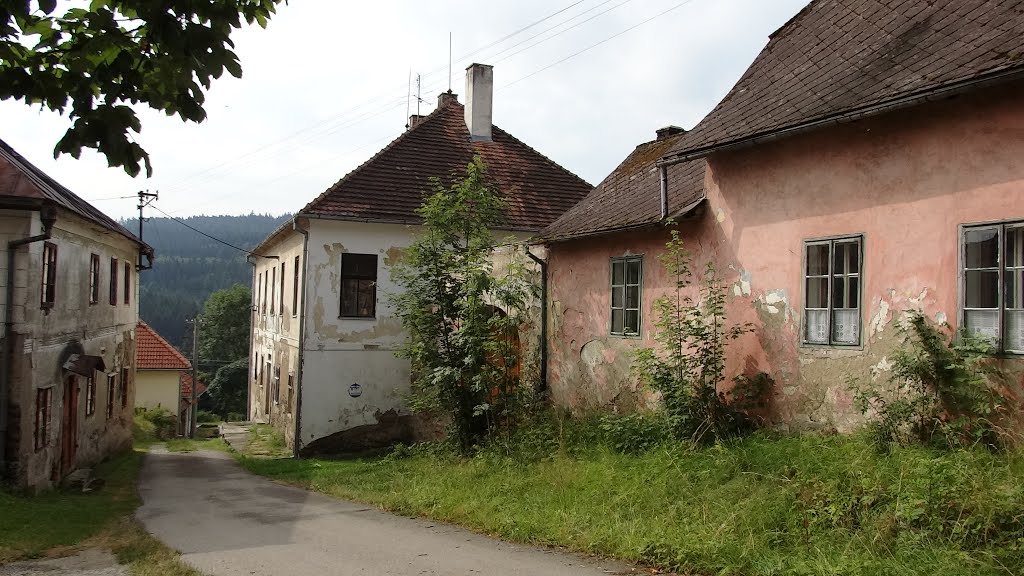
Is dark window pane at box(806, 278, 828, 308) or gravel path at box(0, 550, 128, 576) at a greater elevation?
dark window pane at box(806, 278, 828, 308)

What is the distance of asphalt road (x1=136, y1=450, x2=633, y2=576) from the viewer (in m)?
7.32

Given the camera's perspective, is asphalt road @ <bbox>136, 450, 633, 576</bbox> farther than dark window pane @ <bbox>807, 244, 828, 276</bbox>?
No

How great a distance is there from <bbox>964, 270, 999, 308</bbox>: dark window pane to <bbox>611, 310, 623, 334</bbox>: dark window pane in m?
5.60

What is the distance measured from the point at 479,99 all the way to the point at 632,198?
11.4 m

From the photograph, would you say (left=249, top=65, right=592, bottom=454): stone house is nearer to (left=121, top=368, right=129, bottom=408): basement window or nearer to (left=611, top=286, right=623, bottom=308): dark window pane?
(left=121, top=368, right=129, bottom=408): basement window

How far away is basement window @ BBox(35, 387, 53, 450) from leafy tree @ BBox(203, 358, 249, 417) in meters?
46.4

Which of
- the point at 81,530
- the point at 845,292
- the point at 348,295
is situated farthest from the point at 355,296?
the point at 845,292

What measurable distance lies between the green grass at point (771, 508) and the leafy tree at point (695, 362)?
0.45m

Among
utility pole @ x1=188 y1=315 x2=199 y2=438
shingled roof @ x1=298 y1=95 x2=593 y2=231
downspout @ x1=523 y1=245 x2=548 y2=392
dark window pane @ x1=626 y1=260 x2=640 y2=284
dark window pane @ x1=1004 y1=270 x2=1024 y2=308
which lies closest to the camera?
dark window pane @ x1=1004 y1=270 x2=1024 y2=308

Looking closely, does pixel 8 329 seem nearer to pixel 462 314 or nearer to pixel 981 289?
pixel 462 314

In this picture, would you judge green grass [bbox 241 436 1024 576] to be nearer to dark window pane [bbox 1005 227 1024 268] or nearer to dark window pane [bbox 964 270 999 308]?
dark window pane [bbox 964 270 999 308]

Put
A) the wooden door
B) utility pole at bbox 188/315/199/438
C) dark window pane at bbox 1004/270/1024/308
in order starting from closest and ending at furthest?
dark window pane at bbox 1004/270/1024/308
the wooden door
utility pole at bbox 188/315/199/438

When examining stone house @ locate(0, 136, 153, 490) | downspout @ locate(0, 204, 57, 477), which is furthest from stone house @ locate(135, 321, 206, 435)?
downspout @ locate(0, 204, 57, 477)

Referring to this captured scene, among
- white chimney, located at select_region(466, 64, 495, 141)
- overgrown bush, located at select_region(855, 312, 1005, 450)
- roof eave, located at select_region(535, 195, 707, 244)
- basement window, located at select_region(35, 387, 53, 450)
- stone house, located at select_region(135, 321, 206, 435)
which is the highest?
white chimney, located at select_region(466, 64, 495, 141)
